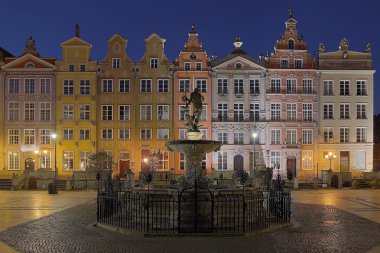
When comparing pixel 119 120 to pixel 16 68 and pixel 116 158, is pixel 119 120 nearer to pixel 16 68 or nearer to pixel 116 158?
pixel 116 158

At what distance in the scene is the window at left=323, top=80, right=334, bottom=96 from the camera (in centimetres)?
6156

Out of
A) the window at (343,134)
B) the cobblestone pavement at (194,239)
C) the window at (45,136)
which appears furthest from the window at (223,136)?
the cobblestone pavement at (194,239)

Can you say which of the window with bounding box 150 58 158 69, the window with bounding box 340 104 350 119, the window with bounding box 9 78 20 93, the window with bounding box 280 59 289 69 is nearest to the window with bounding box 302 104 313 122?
the window with bounding box 340 104 350 119

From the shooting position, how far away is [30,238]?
18094mm

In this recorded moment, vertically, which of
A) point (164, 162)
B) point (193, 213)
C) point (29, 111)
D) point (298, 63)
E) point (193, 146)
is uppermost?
point (298, 63)

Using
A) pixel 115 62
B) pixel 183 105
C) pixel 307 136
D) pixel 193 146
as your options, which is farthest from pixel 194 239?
pixel 307 136

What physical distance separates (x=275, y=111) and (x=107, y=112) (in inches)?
744

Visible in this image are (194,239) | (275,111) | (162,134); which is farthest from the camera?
(275,111)

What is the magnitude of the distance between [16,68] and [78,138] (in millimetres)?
10257

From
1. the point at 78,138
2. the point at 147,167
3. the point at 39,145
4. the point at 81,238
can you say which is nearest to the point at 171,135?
the point at 147,167

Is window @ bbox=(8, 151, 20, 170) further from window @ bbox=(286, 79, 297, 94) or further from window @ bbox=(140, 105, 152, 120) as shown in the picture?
window @ bbox=(286, 79, 297, 94)

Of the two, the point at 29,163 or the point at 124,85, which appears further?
the point at 124,85

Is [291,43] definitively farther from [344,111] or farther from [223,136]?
[223,136]

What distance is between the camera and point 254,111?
2391 inches
